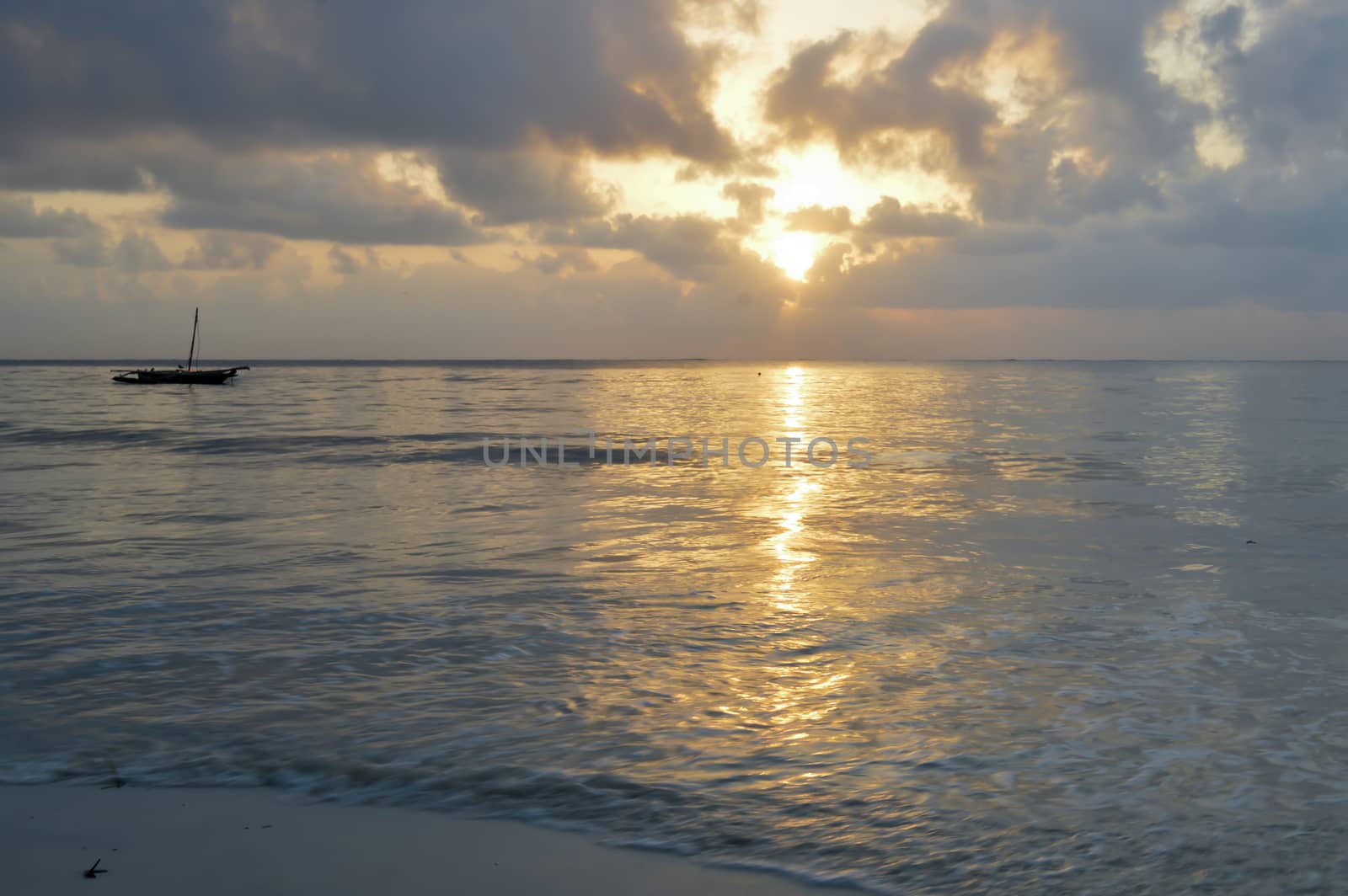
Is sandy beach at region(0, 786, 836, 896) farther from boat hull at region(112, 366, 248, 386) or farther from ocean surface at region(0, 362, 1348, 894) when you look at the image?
boat hull at region(112, 366, 248, 386)

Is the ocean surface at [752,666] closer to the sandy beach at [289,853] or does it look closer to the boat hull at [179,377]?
the sandy beach at [289,853]

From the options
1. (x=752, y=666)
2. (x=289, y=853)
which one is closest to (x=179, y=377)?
(x=752, y=666)

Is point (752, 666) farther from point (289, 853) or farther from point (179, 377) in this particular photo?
point (179, 377)

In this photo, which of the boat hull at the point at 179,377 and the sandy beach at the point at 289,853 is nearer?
the sandy beach at the point at 289,853

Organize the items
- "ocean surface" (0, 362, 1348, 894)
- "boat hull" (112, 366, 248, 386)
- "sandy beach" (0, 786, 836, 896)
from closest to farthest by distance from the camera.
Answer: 1. "sandy beach" (0, 786, 836, 896)
2. "ocean surface" (0, 362, 1348, 894)
3. "boat hull" (112, 366, 248, 386)

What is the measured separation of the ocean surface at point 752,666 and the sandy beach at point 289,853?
216 millimetres

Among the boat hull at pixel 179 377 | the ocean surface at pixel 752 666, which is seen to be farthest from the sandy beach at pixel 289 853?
the boat hull at pixel 179 377

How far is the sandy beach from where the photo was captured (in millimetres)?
5035

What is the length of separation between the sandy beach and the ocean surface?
0.22 meters

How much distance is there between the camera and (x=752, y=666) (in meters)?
8.52

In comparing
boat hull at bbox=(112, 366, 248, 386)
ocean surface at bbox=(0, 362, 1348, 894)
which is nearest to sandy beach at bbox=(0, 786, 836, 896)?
ocean surface at bbox=(0, 362, 1348, 894)

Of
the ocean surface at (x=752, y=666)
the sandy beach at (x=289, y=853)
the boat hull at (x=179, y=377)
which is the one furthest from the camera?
the boat hull at (x=179, y=377)

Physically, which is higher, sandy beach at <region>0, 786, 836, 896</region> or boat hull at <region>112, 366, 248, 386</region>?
boat hull at <region>112, 366, 248, 386</region>

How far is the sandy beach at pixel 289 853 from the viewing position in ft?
16.5
